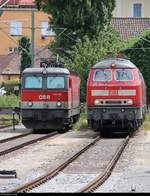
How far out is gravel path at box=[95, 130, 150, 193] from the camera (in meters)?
14.6

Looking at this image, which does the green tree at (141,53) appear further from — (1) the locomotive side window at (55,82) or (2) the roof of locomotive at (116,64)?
(2) the roof of locomotive at (116,64)

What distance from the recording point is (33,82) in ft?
111

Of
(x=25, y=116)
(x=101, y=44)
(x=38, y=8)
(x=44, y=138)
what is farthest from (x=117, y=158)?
(x=38, y=8)

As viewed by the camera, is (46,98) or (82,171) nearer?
(82,171)

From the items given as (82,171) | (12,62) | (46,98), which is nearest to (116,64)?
(46,98)

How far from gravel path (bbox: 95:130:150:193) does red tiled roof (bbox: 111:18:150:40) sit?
184 feet

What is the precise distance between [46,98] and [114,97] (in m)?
4.53

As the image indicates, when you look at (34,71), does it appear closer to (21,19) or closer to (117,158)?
(117,158)

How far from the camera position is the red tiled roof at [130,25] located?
82438 mm

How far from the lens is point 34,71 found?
34.0m

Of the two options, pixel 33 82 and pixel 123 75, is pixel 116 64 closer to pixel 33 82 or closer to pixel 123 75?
pixel 123 75

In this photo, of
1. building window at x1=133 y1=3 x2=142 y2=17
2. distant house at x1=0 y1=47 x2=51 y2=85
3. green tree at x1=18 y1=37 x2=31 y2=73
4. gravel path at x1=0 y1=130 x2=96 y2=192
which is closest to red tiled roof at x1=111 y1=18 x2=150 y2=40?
green tree at x1=18 y1=37 x2=31 y2=73

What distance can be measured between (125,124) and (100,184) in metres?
15.3

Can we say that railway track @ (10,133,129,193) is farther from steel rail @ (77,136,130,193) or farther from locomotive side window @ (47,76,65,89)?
locomotive side window @ (47,76,65,89)
